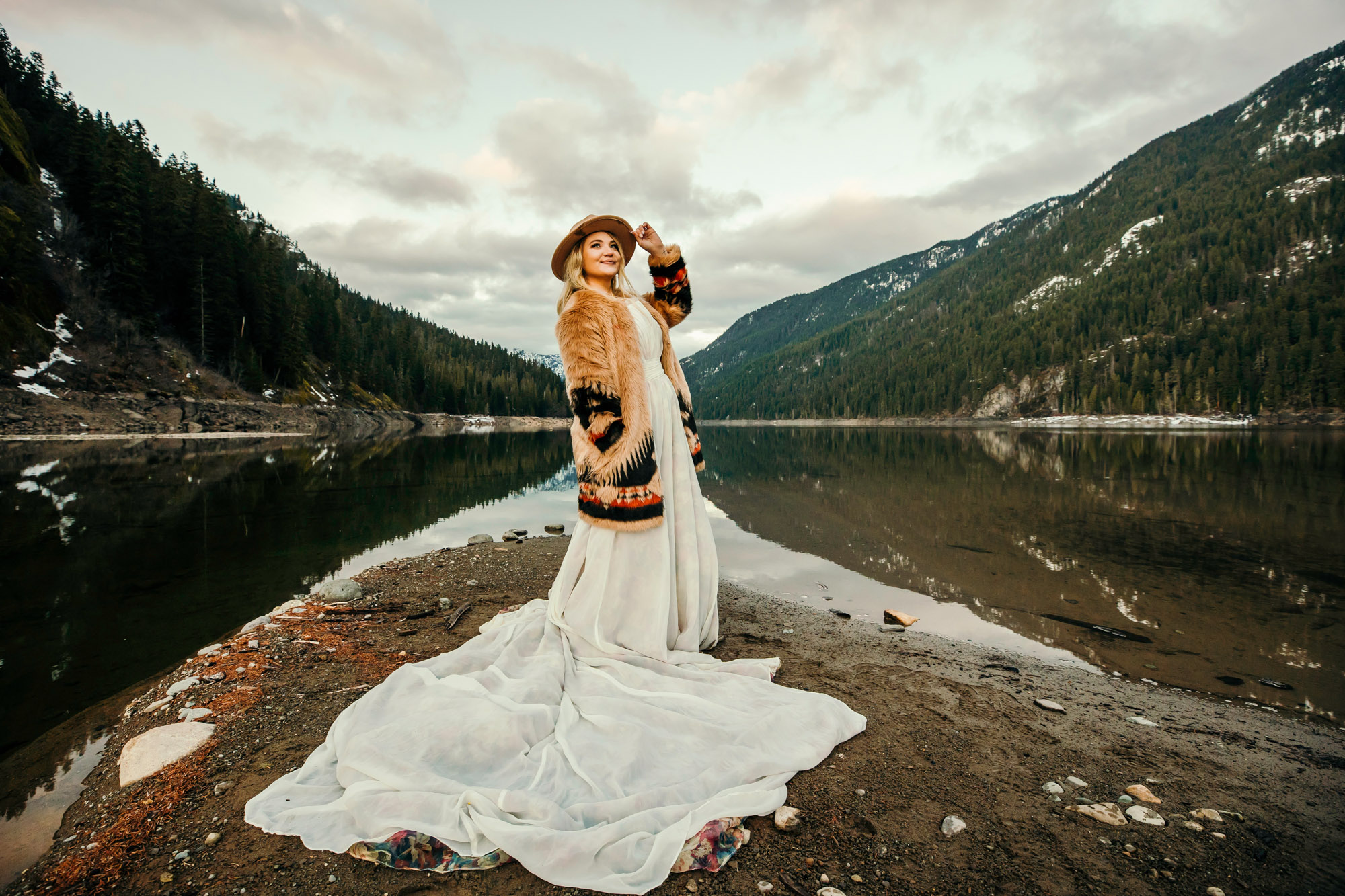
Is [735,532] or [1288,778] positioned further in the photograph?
[735,532]

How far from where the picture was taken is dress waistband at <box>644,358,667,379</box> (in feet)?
13.0

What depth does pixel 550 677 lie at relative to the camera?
3113 mm

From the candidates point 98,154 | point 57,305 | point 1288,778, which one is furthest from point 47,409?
point 1288,778

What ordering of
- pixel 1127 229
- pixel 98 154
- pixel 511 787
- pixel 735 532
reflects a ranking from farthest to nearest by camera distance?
1. pixel 1127 229
2. pixel 98 154
3. pixel 735 532
4. pixel 511 787

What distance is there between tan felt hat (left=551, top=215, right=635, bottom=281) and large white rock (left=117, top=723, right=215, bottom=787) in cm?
356

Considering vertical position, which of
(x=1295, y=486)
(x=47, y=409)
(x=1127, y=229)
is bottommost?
(x=1295, y=486)

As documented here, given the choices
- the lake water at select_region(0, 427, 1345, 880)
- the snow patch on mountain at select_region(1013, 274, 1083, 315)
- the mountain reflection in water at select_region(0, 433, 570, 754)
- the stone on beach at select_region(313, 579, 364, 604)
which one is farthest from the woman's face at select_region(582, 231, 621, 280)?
the snow patch on mountain at select_region(1013, 274, 1083, 315)

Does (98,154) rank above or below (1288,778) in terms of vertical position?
above

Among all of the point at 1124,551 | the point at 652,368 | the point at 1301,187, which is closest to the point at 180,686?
the point at 652,368

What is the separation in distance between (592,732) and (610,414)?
184 centimetres

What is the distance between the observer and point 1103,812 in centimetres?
224

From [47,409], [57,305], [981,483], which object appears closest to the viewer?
[981,483]

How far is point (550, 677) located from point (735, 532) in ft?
24.5

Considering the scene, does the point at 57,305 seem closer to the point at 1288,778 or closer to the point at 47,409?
the point at 47,409
